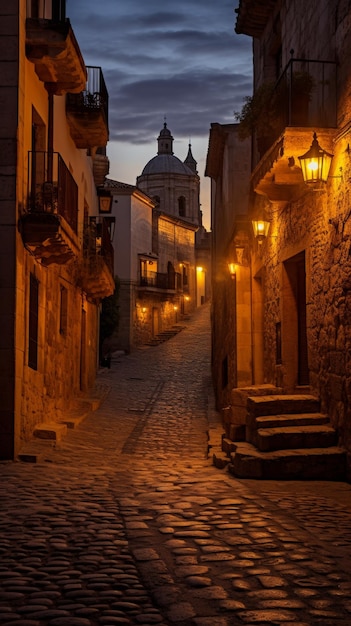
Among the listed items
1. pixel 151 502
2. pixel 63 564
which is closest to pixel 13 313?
pixel 151 502

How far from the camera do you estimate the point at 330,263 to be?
28.6 ft

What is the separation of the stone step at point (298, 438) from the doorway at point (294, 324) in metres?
2.32

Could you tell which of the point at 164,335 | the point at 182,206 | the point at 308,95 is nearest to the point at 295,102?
the point at 308,95

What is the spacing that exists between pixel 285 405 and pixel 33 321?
175 inches

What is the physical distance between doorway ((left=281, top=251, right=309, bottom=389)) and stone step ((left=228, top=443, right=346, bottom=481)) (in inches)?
105

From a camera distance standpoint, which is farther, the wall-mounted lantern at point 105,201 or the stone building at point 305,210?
the wall-mounted lantern at point 105,201

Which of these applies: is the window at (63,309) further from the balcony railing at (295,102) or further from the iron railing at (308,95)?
the iron railing at (308,95)

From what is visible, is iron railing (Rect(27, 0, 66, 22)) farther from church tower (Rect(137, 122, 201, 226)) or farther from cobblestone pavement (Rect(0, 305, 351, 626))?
church tower (Rect(137, 122, 201, 226))

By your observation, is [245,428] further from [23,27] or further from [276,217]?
[23,27]

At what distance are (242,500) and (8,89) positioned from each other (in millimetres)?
6536

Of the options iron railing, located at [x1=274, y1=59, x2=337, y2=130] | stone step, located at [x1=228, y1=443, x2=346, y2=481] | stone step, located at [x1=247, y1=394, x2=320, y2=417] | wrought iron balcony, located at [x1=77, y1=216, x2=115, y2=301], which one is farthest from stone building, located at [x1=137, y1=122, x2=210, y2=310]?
stone step, located at [x1=228, y1=443, x2=346, y2=481]

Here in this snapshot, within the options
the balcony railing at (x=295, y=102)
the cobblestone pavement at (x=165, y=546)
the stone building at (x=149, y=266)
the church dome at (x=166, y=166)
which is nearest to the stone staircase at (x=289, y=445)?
the cobblestone pavement at (x=165, y=546)

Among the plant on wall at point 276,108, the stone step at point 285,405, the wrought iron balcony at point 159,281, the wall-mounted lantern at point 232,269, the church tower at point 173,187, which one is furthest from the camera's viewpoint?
the church tower at point 173,187

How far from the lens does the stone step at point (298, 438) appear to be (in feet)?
27.7
